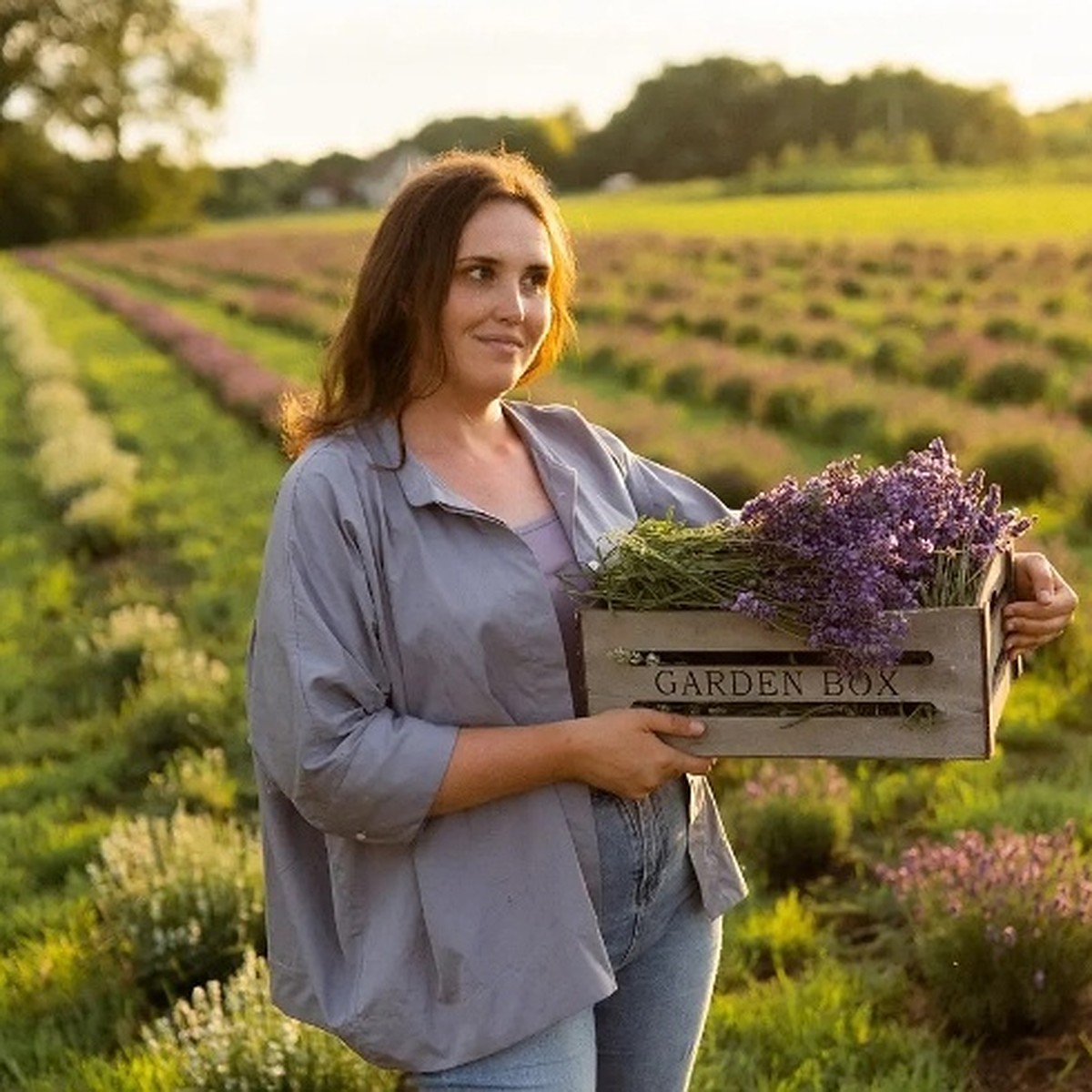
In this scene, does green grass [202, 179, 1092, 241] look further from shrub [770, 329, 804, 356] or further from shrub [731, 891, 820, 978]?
shrub [731, 891, 820, 978]

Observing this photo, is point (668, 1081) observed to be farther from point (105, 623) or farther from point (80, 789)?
point (105, 623)

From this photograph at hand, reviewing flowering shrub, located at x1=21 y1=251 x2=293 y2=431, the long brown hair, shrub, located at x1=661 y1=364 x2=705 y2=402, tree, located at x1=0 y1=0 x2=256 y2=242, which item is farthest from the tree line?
the long brown hair

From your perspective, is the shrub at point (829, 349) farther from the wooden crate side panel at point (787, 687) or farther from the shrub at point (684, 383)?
the wooden crate side panel at point (787, 687)

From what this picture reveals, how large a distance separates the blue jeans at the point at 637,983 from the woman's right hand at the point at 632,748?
14 cm

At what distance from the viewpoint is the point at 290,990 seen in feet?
8.48

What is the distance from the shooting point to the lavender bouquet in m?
2.33

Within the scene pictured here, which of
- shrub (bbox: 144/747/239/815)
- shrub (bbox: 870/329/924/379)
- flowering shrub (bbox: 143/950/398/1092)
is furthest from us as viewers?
shrub (bbox: 870/329/924/379)

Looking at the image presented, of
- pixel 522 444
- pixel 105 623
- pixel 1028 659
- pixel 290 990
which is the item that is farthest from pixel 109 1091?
pixel 105 623

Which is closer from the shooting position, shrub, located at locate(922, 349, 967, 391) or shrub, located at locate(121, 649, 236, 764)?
shrub, located at locate(121, 649, 236, 764)

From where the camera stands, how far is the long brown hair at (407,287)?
Result: 2.54 metres

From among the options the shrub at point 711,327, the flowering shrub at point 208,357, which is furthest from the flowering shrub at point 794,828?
the shrub at point 711,327

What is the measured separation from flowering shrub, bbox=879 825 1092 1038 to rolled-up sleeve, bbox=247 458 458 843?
224 cm

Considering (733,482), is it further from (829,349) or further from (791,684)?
(791,684)

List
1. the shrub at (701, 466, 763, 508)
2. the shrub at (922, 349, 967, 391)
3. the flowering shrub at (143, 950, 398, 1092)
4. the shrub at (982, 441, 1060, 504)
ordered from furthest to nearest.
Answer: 1. the shrub at (922, 349, 967, 391)
2. the shrub at (982, 441, 1060, 504)
3. the shrub at (701, 466, 763, 508)
4. the flowering shrub at (143, 950, 398, 1092)
